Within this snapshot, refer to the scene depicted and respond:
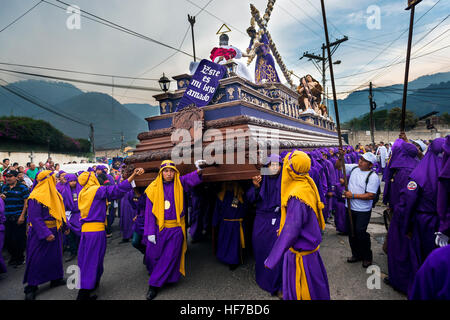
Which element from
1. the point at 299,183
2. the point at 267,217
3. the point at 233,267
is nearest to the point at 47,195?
the point at 233,267

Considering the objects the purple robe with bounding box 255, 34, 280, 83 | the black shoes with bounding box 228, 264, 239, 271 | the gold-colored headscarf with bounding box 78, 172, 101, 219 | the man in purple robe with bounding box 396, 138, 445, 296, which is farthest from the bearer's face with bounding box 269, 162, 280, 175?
the purple robe with bounding box 255, 34, 280, 83

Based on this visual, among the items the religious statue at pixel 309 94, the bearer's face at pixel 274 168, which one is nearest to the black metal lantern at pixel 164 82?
the bearer's face at pixel 274 168

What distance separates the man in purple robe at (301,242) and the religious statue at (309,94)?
27.9 feet

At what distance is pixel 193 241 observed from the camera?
19.3ft

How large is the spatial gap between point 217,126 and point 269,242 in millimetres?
2034

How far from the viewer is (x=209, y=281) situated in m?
3.74

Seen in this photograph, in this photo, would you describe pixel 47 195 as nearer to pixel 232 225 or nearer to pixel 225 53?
pixel 232 225

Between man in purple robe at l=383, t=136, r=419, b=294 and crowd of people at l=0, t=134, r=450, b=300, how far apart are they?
0.01 m

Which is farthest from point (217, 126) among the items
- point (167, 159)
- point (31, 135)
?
point (31, 135)

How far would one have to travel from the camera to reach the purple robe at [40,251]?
3678 millimetres

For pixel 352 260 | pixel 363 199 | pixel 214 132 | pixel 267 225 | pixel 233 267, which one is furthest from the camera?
pixel 233 267

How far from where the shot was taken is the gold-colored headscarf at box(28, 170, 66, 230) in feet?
12.6

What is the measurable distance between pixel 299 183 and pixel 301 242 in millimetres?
596

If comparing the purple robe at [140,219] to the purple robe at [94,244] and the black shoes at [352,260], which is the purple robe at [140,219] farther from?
the black shoes at [352,260]
